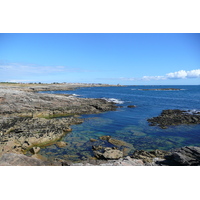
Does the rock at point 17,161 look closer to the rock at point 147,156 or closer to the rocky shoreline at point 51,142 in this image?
→ the rocky shoreline at point 51,142

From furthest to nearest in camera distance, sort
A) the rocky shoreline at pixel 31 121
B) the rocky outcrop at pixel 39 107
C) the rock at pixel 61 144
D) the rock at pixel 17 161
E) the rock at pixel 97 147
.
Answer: the rocky outcrop at pixel 39 107 → the rock at pixel 61 144 → the rocky shoreline at pixel 31 121 → the rock at pixel 97 147 → the rock at pixel 17 161

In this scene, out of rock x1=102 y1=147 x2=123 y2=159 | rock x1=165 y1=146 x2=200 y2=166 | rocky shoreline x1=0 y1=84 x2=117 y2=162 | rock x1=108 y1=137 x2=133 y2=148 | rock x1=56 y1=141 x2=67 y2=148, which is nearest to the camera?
rock x1=165 y1=146 x2=200 y2=166

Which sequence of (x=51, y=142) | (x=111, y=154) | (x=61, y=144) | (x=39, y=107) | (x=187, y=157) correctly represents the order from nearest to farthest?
(x=187, y=157), (x=111, y=154), (x=61, y=144), (x=51, y=142), (x=39, y=107)

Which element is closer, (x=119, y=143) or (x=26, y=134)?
(x=119, y=143)

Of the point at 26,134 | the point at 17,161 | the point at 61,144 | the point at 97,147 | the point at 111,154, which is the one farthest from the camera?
the point at 26,134

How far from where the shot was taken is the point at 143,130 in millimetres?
20938

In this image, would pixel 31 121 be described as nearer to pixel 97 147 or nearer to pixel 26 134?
pixel 26 134

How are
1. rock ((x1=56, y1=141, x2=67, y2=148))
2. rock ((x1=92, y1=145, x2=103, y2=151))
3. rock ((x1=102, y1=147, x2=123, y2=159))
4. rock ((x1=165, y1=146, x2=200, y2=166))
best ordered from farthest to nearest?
rock ((x1=56, y1=141, x2=67, y2=148)) → rock ((x1=92, y1=145, x2=103, y2=151)) → rock ((x1=102, y1=147, x2=123, y2=159)) → rock ((x1=165, y1=146, x2=200, y2=166))

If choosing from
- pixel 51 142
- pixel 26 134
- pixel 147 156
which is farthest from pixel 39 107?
pixel 147 156

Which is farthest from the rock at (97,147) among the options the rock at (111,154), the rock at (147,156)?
the rock at (147,156)


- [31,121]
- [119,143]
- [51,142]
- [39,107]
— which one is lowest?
[51,142]

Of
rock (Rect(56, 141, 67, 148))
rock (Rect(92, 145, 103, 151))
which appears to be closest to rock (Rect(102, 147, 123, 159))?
rock (Rect(92, 145, 103, 151))

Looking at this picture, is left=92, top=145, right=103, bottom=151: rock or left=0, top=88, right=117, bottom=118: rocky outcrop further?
Result: left=0, top=88, right=117, bottom=118: rocky outcrop

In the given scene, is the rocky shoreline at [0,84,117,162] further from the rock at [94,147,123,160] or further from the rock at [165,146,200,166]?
the rock at [165,146,200,166]
